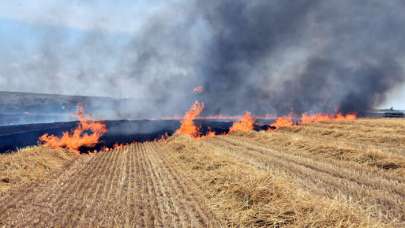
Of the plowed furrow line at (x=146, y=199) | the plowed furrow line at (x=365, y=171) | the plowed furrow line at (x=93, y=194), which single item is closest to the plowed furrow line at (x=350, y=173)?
the plowed furrow line at (x=365, y=171)

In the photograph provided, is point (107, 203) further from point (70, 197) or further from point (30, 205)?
point (30, 205)

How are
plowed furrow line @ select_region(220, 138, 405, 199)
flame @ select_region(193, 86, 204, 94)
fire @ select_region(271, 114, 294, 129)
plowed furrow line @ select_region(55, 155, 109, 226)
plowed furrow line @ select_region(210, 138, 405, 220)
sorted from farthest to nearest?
flame @ select_region(193, 86, 204, 94) < fire @ select_region(271, 114, 294, 129) < plowed furrow line @ select_region(220, 138, 405, 199) < plowed furrow line @ select_region(210, 138, 405, 220) < plowed furrow line @ select_region(55, 155, 109, 226)

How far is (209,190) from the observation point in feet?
39.0

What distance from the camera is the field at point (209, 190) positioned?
341 inches

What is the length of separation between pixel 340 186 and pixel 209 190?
4498 mm

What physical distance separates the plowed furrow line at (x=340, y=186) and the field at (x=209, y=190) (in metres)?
0.03

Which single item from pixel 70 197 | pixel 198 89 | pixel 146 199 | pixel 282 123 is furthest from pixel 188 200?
pixel 198 89

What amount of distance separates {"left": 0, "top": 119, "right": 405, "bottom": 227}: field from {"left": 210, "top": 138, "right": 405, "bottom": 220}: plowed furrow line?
1.1 inches

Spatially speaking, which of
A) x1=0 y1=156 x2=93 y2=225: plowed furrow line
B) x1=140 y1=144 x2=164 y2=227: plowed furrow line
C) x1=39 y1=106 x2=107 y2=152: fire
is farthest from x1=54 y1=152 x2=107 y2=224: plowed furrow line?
x1=39 y1=106 x2=107 y2=152: fire

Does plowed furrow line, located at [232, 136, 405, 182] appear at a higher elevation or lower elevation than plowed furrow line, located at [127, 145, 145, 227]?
higher

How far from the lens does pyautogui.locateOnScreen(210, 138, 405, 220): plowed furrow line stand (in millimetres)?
9563

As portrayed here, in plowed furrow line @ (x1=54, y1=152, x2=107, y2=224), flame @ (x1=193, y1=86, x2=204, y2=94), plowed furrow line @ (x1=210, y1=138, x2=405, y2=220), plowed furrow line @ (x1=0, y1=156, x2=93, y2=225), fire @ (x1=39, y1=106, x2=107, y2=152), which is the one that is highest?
flame @ (x1=193, y1=86, x2=204, y2=94)

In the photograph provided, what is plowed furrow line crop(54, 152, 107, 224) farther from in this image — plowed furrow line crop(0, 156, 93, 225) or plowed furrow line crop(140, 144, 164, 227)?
plowed furrow line crop(140, 144, 164, 227)

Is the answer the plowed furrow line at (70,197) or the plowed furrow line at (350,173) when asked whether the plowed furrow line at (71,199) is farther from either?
the plowed furrow line at (350,173)
